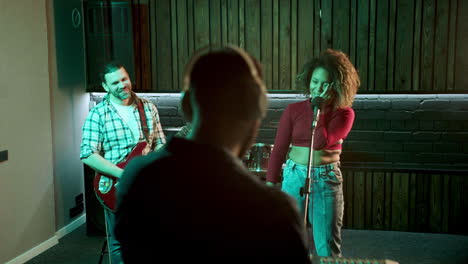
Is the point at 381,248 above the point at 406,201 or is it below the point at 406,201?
below

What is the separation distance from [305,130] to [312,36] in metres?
2.08

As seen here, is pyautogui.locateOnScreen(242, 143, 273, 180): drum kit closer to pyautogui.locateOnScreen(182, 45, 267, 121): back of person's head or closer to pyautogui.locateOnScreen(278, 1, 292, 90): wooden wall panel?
pyautogui.locateOnScreen(278, 1, 292, 90): wooden wall panel

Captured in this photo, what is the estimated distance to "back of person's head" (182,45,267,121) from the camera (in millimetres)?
990

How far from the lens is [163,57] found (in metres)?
5.12

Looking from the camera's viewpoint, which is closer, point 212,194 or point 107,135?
point 212,194

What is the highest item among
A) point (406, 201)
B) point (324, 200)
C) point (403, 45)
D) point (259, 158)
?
point (403, 45)

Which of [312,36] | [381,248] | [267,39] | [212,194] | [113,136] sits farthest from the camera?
[267,39]

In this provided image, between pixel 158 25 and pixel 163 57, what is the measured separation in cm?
33

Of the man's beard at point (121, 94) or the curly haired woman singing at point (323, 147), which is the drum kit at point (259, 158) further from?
the man's beard at point (121, 94)

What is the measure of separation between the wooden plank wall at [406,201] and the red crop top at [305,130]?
205cm

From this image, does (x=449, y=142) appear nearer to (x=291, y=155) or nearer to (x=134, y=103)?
(x=291, y=155)

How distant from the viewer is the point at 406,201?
4887 millimetres

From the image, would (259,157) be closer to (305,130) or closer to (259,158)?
(259,158)

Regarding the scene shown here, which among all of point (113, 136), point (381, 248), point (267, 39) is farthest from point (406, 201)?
point (113, 136)
